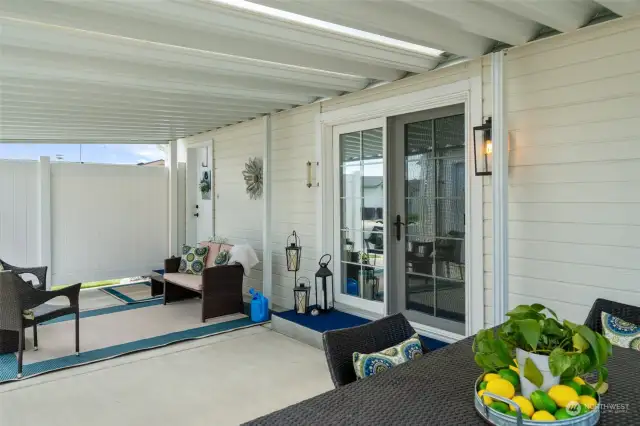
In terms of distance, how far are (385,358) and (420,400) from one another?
0.42 meters

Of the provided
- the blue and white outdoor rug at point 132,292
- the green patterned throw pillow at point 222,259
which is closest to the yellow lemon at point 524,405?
the green patterned throw pillow at point 222,259

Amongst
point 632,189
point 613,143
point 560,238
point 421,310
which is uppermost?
point 613,143

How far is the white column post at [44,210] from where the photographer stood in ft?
21.2

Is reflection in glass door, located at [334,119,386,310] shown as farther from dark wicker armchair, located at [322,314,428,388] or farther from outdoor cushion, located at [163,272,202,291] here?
dark wicker armchair, located at [322,314,428,388]

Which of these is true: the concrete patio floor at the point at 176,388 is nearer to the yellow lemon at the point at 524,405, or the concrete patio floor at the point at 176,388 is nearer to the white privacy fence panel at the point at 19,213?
the yellow lemon at the point at 524,405

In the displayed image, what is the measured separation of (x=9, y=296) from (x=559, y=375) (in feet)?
12.4

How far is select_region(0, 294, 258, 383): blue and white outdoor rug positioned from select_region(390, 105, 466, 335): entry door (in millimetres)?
1870

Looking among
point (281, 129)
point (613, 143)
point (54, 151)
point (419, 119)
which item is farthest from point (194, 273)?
point (54, 151)

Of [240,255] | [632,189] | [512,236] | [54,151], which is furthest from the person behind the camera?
[54,151]

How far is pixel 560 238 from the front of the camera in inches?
119

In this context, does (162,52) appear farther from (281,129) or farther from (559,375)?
(559,375)

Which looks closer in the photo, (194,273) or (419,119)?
(419,119)

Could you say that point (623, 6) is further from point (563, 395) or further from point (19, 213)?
point (19, 213)

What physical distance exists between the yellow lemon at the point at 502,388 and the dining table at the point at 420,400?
0.09 m
